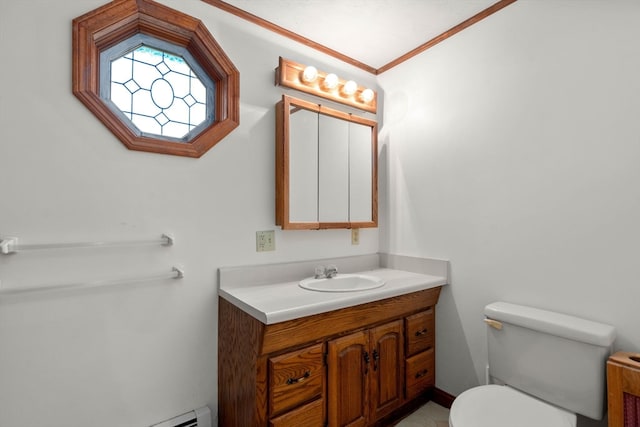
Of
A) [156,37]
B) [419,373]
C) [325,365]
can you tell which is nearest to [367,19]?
[156,37]

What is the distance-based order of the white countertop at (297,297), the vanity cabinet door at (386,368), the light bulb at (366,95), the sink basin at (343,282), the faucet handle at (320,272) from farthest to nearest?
1. the light bulb at (366,95)
2. the faucet handle at (320,272)
3. the sink basin at (343,282)
4. the vanity cabinet door at (386,368)
5. the white countertop at (297,297)

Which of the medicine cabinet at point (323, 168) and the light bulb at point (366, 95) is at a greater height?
the light bulb at point (366, 95)

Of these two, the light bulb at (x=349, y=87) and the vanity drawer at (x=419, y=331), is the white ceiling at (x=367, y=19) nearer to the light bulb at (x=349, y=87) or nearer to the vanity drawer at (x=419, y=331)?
the light bulb at (x=349, y=87)

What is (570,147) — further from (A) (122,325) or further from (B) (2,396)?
(B) (2,396)

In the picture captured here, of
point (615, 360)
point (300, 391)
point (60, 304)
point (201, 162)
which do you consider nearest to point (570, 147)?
point (615, 360)

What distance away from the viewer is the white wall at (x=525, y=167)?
1.37 m

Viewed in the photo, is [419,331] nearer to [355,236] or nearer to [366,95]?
[355,236]

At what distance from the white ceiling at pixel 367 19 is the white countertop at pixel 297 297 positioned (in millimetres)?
1530

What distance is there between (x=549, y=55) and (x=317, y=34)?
1.27m

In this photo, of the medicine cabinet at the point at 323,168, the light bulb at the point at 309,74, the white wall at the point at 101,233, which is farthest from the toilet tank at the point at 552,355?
the light bulb at the point at 309,74

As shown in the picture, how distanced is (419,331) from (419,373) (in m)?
0.25

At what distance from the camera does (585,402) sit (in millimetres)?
1300

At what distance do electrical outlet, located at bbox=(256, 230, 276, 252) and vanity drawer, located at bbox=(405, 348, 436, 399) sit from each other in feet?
3.43

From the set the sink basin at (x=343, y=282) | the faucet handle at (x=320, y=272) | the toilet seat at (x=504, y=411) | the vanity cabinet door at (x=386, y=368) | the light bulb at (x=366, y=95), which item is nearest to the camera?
the toilet seat at (x=504, y=411)
